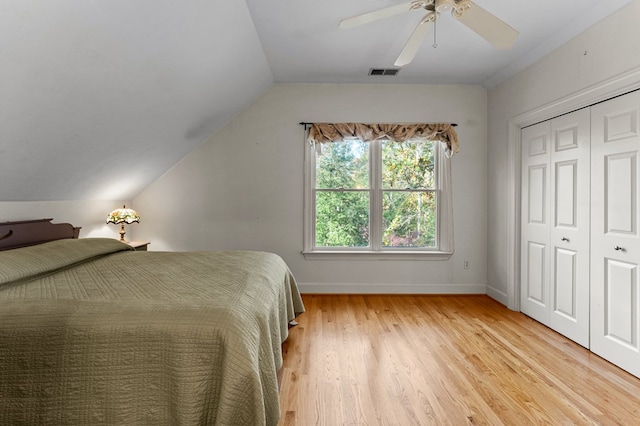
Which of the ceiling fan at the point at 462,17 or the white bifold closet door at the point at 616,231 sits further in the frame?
the white bifold closet door at the point at 616,231

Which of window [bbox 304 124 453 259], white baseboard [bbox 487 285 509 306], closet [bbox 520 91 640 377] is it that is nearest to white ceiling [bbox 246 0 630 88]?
closet [bbox 520 91 640 377]

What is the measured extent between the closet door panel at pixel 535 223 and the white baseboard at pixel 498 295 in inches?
7.9

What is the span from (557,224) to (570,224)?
151 millimetres

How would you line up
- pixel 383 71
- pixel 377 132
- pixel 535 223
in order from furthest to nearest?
pixel 377 132 < pixel 383 71 < pixel 535 223

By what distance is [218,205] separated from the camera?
164 inches

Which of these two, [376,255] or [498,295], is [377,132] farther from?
[498,295]

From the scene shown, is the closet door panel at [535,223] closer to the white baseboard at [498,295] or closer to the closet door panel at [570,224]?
the closet door panel at [570,224]

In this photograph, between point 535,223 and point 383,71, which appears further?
point 383,71

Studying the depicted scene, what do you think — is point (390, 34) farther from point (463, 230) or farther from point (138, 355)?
point (138, 355)

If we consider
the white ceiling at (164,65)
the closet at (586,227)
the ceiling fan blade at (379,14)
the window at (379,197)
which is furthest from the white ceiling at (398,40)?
the window at (379,197)

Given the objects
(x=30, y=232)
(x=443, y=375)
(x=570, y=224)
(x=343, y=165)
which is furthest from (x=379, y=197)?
(x=30, y=232)

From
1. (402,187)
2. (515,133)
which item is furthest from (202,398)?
(515,133)

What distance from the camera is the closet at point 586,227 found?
2.35 meters

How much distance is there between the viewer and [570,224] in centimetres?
290
